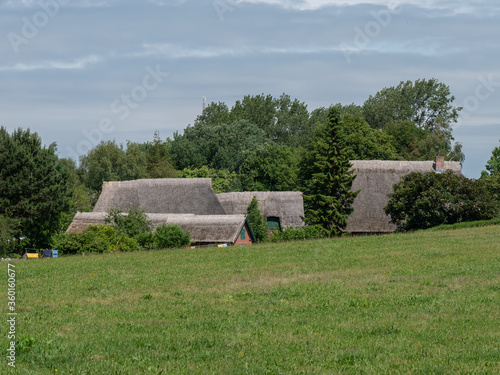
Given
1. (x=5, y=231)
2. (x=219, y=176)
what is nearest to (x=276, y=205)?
(x=219, y=176)

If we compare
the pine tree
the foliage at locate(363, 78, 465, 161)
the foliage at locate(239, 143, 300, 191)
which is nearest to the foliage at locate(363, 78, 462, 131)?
the foliage at locate(363, 78, 465, 161)

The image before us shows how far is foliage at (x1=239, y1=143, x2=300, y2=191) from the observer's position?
9319cm

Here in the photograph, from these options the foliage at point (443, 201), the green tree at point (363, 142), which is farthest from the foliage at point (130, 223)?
the green tree at point (363, 142)

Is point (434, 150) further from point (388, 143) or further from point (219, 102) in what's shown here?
point (219, 102)

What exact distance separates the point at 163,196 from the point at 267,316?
58.5m

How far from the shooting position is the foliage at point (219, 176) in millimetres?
97812

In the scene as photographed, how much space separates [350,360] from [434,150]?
9464 cm

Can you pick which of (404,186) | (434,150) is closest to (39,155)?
(404,186)

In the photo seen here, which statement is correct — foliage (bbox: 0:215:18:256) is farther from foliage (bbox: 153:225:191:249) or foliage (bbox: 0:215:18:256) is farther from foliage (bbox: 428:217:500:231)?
foliage (bbox: 428:217:500:231)

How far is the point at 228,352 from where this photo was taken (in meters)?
12.4

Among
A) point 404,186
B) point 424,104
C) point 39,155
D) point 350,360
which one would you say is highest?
point 424,104

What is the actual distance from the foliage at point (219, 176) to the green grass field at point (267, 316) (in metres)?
67.1

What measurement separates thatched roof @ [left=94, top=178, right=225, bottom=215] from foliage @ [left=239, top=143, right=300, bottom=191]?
2085cm

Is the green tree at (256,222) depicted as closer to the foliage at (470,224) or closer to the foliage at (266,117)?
the foliage at (470,224)
